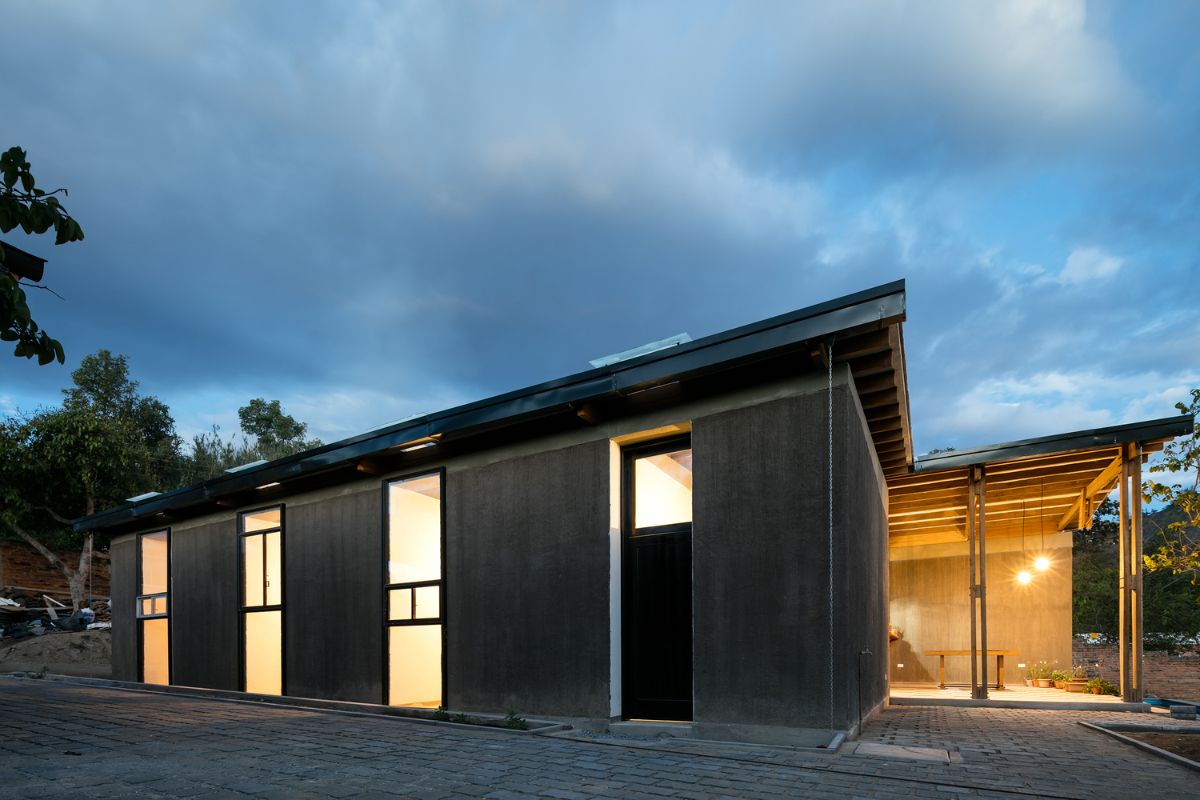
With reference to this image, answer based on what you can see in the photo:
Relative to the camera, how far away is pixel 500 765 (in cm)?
552

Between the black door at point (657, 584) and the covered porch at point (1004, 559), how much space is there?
5231mm

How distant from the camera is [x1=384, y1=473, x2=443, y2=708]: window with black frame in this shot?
9523 mm

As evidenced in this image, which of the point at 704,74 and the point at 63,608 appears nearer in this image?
the point at 704,74

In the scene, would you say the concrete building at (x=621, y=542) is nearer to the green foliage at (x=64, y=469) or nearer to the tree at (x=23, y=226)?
the tree at (x=23, y=226)

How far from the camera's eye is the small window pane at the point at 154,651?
579 inches

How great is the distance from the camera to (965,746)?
6547 millimetres

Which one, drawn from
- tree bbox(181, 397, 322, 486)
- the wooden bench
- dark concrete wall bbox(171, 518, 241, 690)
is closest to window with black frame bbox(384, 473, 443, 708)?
dark concrete wall bbox(171, 518, 241, 690)

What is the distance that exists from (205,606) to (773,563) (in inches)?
Answer: 416

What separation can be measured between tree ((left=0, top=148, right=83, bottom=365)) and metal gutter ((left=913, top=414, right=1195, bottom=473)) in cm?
1031

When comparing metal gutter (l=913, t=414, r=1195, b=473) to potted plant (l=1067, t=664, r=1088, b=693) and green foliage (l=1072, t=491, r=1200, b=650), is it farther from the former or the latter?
green foliage (l=1072, t=491, r=1200, b=650)

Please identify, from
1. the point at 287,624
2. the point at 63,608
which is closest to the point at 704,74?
the point at 287,624

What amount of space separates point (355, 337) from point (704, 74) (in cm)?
3636

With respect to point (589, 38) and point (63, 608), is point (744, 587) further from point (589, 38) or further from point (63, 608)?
point (63, 608)

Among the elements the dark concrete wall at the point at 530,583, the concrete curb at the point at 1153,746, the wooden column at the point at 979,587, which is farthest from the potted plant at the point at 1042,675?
the dark concrete wall at the point at 530,583
